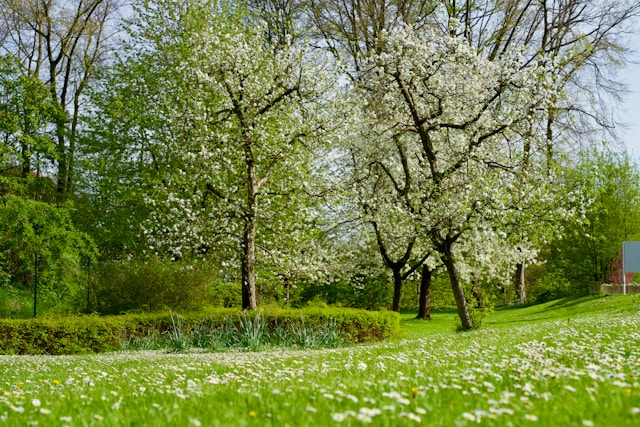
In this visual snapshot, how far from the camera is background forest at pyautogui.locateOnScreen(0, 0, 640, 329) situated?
18.5 m

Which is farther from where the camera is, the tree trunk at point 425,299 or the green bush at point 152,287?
the tree trunk at point 425,299

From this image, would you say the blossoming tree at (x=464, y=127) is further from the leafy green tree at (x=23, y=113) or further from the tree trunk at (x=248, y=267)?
the leafy green tree at (x=23, y=113)

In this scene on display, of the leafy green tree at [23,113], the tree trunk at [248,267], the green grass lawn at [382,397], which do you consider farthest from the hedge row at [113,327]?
the leafy green tree at [23,113]

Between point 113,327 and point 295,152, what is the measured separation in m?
7.78

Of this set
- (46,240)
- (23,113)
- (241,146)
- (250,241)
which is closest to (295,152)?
(241,146)

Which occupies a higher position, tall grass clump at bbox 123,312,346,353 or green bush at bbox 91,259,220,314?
green bush at bbox 91,259,220,314

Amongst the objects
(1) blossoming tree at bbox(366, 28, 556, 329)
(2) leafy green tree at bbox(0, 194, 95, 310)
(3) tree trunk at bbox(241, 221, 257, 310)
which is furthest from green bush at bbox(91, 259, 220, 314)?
(1) blossoming tree at bbox(366, 28, 556, 329)

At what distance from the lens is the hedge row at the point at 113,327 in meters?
15.6

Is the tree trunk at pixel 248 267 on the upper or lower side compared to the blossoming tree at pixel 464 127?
lower

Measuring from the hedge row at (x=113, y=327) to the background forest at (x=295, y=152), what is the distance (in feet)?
8.21

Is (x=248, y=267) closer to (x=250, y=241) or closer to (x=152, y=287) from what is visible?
(x=250, y=241)

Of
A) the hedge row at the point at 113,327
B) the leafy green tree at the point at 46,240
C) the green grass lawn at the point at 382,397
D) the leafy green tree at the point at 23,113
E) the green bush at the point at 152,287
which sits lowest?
the green grass lawn at the point at 382,397

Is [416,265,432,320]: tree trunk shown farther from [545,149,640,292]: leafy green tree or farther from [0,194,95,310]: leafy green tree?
[0,194,95,310]: leafy green tree

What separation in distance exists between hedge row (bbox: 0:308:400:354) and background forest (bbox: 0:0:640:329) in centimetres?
250
